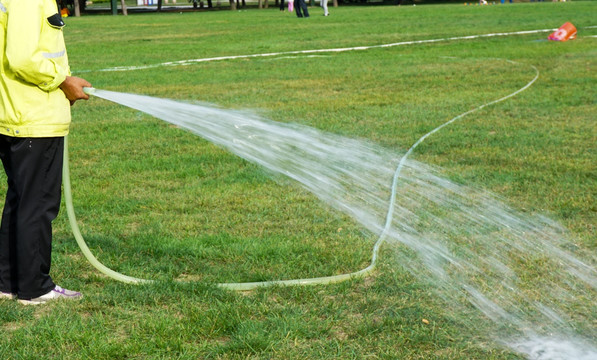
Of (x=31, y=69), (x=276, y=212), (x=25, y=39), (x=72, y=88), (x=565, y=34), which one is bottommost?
(x=565, y=34)

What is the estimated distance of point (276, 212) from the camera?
19.0 ft

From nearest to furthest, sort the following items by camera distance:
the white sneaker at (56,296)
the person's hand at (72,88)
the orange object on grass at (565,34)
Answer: the person's hand at (72,88) → the white sneaker at (56,296) → the orange object on grass at (565,34)

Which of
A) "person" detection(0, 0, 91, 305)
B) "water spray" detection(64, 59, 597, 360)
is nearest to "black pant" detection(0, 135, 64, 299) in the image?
"person" detection(0, 0, 91, 305)

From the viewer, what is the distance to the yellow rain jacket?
3711 millimetres

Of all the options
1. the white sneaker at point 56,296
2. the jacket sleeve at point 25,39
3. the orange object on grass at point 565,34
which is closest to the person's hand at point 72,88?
the jacket sleeve at point 25,39

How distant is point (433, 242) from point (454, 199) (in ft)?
3.37

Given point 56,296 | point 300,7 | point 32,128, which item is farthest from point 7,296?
point 300,7

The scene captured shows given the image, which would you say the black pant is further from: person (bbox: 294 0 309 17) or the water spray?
person (bbox: 294 0 309 17)

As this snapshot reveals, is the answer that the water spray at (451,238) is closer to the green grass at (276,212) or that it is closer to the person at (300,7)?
the green grass at (276,212)

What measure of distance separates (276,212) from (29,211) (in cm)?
218

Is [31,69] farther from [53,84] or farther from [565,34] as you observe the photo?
[565,34]

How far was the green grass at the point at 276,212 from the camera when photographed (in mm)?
3714

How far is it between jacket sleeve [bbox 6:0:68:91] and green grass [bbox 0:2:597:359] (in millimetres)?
1251

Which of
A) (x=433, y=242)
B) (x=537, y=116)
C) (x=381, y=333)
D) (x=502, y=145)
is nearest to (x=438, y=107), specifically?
(x=537, y=116)
